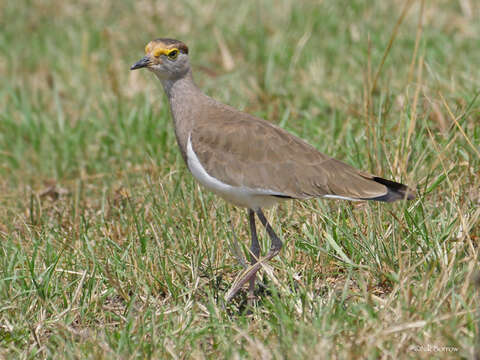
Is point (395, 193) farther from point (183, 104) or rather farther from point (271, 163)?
point (183, 104)

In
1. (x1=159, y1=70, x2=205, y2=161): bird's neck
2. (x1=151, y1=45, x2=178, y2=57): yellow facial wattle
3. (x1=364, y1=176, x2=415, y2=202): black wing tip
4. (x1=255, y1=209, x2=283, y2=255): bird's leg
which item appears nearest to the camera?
(x1=364, y1=176, x2=415, y2=202): black wing tip

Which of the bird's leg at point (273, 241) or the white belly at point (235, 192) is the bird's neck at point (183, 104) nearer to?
the white belly at point (235, 192)

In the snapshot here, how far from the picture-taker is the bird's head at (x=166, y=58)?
15.2 ft

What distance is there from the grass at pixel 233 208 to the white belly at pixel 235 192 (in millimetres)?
372

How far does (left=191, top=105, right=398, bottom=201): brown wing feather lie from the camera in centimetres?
404

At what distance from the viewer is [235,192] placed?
4121 millimetres

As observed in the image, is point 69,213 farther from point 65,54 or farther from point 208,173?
point 65,54

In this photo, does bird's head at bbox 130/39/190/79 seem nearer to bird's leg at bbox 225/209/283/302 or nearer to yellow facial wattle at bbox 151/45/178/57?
yellow facial wattle at bbox 151/45/178/57

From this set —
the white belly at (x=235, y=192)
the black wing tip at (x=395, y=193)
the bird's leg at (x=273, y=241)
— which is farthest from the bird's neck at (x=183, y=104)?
the black wing tip at (x=395, y=193)

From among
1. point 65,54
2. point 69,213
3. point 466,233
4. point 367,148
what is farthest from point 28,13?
point 466,233

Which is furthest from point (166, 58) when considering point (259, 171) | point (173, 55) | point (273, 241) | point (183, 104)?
point (273, 241)

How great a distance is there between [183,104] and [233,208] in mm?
883

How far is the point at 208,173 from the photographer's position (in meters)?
4.14

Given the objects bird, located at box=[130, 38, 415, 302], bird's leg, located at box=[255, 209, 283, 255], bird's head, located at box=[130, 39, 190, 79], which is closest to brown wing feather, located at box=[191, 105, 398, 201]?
bird, located at box=[130, 38, 415, 302]
